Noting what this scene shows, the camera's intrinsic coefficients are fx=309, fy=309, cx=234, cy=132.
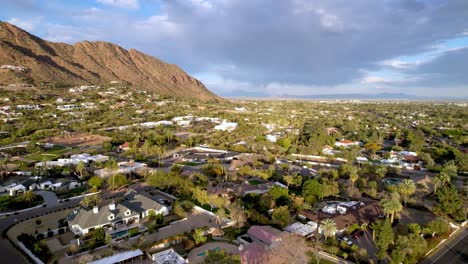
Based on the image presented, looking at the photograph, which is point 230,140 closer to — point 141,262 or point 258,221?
point 258,221

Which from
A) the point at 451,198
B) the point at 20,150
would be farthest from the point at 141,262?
the point at 20,150

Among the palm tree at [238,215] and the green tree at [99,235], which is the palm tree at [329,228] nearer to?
the palm tree at [238,215]

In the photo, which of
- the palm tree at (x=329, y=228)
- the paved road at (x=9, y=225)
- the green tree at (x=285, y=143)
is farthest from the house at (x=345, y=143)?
the paved road at (x=9, y=225)

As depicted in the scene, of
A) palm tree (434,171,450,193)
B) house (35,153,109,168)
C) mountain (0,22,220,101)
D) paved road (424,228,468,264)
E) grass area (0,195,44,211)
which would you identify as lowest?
paved road (424,228,468,264)

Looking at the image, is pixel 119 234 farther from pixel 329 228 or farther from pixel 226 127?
pixel 226 127

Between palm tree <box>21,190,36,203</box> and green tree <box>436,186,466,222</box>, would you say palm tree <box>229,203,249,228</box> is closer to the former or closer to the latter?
green tree <box>436,186,466,222</box>

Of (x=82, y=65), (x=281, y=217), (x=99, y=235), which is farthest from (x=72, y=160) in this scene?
(x=82, y=65)

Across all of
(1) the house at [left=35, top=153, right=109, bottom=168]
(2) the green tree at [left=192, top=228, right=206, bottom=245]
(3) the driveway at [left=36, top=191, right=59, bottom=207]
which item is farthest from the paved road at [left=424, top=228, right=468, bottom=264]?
(1) the house at [left=35, top=153, right=109, bottom=168]
